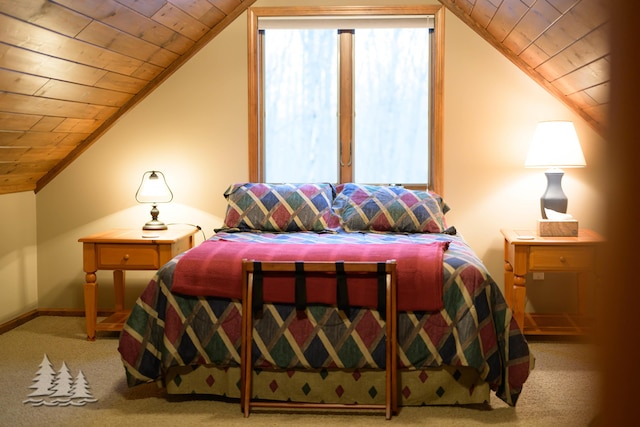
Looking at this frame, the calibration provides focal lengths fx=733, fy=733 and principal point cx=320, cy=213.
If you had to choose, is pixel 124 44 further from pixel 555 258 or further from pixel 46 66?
pixel 555 258

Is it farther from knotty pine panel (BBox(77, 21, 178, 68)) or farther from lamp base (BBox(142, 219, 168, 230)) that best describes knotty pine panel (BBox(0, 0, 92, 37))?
lamp base (BBox(142, 219, 168, 230))

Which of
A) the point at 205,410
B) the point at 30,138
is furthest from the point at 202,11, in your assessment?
the point at 205,410

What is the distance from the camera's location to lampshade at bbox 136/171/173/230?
413 centimetres

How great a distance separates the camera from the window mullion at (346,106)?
4.42m

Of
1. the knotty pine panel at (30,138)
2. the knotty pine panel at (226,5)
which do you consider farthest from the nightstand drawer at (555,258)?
the knotty pine panel at (30,138)

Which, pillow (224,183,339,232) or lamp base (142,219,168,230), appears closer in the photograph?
pillow (224,183,339,232)

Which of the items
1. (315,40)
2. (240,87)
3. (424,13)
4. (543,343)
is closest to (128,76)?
(240,87)

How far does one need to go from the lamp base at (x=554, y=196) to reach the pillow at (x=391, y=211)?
1.88 feet

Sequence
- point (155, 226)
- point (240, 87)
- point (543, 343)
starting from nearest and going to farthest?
point (543, 343), point (155, 226), point (240, 87)

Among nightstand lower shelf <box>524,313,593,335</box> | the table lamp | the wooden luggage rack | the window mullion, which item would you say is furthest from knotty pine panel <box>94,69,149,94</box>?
nightstand lower shelf <box>524,313,593,335</box>

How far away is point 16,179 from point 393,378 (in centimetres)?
257

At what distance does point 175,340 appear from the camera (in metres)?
2.90

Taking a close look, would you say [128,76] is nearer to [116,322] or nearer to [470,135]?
[116,322]

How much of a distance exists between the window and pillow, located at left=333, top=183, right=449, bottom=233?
1.44ft
